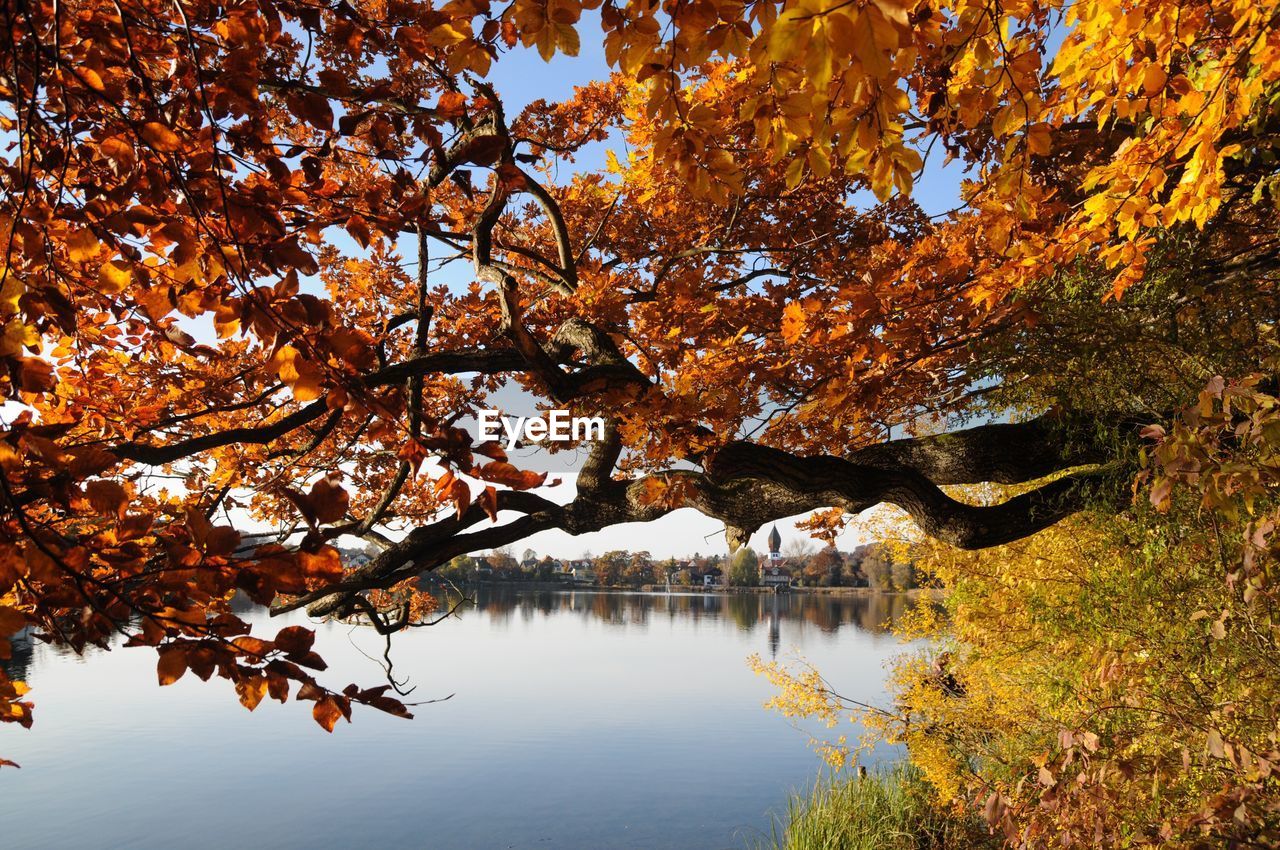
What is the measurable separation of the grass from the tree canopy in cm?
433

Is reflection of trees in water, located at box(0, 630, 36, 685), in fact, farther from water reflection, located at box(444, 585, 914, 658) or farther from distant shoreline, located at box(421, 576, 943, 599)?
distant shoreline, located at box(421, 576, 943, 599)

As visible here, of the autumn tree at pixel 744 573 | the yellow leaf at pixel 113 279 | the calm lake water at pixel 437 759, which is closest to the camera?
the yellow leaf at pixel 113 279

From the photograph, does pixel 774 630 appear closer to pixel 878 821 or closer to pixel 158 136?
pixel 878 821

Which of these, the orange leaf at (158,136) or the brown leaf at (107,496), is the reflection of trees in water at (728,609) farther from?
the brown leaf at (107,496)

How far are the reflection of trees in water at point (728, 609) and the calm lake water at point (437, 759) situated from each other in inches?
457

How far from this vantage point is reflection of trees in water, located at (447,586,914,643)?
41.2 m

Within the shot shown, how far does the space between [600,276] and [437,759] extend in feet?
44.9

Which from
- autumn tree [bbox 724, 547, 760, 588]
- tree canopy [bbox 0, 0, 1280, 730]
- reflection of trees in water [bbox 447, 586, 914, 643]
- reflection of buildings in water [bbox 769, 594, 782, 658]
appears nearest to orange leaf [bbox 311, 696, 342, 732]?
tree canopy [bbox 0, 0, 1280, 730]

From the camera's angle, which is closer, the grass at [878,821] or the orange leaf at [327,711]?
the orange leaf at [327,711]

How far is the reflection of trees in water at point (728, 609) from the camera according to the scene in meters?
41.2

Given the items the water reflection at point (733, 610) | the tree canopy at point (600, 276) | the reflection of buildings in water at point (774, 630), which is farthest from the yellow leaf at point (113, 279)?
the water reflection at point (733, 610)

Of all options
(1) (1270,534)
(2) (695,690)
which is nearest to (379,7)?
(1) (1270,534)

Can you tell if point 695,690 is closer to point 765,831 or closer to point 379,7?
point 765,831

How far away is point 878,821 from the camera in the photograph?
8500 millimetres
